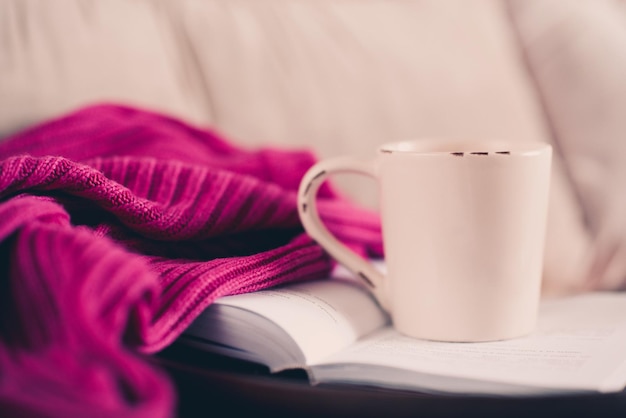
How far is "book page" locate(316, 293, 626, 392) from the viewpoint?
417 millimetres

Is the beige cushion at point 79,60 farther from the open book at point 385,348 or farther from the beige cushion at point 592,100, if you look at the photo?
the beige cushion at point 592,100

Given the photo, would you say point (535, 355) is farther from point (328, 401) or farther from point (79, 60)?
point (79, 60)

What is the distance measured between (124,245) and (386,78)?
0.46 metres

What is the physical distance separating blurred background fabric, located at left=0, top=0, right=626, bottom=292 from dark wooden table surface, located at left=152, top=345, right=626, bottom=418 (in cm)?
40

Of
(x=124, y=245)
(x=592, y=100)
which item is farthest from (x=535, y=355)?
(x=592, y=100)

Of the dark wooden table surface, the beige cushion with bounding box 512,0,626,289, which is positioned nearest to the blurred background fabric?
the beige cushion with bounding box 512,0,626,289

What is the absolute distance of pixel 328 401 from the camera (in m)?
0.41

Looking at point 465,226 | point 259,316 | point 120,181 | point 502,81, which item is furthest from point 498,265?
point 502,81

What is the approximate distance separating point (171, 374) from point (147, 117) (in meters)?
0.34

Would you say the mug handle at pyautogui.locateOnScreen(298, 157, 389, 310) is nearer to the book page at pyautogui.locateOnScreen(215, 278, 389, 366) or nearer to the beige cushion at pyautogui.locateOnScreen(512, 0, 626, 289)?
the book page at pyautogui.locateOnScreen(215, 278, 389, 366)

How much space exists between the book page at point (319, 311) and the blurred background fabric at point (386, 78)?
250 mm

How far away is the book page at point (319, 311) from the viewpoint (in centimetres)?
48

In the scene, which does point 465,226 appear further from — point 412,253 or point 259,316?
point 259,316

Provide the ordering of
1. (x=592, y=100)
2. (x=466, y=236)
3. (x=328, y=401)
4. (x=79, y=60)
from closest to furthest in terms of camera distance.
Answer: (x=328, y=401)
(x=466, y=236)
(x=79, y=60)
(x=592, y=100)
